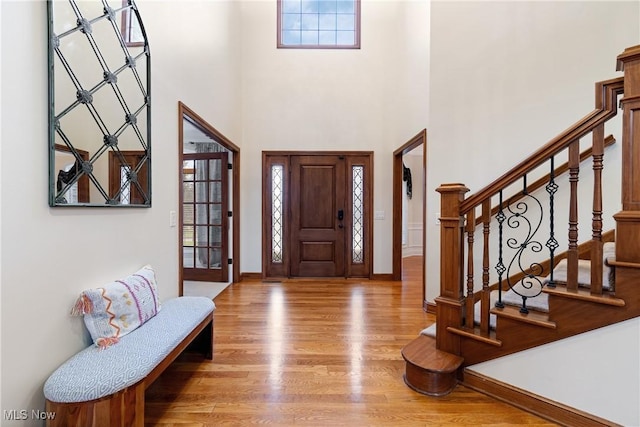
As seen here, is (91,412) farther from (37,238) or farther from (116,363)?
(37,238)

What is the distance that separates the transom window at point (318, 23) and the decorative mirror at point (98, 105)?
3.05 m

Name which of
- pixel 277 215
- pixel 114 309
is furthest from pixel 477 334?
pixel 277 215

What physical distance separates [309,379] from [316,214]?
2810 millimetres

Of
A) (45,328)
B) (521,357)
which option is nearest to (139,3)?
(45,328)

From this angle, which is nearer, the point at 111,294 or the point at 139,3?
the point at 111,294

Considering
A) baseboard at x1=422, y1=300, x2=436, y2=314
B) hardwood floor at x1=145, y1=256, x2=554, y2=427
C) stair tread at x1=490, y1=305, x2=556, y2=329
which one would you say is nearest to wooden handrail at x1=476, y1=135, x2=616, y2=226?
stair tread at x1=490, y1=305, x2=556, y2=329

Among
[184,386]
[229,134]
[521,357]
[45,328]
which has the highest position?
[229,134]

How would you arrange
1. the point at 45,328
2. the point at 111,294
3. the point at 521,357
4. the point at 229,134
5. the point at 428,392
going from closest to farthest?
the point at 45,328
the point at 111,294
the point at 521,357
the point at 428,392
the point at 229,134

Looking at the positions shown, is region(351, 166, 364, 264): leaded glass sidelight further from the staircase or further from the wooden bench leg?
the wooden bench leg

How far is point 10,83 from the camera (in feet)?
3.63

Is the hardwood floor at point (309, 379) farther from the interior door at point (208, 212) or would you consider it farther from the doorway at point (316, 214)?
the doorway at point (316, 214)

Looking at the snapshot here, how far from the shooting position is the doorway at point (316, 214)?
174 inches

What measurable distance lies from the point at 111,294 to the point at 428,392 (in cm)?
186

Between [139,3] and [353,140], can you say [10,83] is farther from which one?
[353,140]
